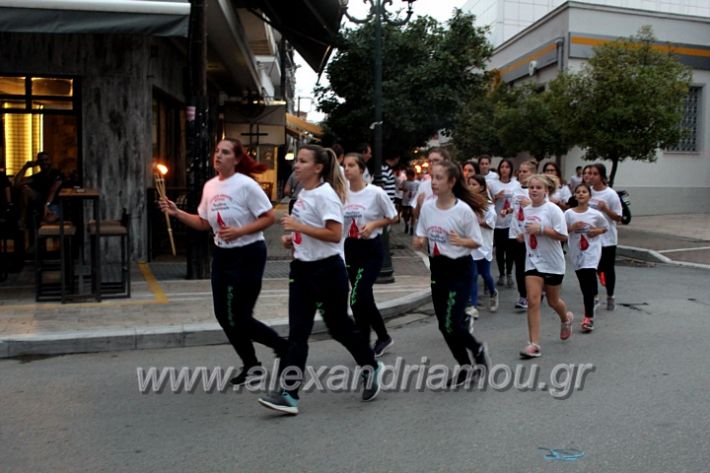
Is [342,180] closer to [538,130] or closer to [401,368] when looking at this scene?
[401,368]

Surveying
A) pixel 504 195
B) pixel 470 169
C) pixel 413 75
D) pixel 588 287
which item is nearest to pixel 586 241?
pixel 588 287

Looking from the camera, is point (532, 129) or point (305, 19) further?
point (532, 129)

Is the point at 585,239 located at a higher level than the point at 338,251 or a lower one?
lower

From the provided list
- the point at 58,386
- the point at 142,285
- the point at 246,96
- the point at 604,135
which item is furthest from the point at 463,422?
the point at 246,96

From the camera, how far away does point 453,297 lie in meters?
5.66

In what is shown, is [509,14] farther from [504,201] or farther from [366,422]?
[366,422]

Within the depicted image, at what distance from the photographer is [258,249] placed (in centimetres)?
550

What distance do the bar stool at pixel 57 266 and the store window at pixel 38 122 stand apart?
3.13 metres

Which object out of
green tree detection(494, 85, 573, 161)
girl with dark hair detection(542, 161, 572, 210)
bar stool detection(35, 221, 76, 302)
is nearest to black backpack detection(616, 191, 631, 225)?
girl with dark hair detection(542, 161, 572, 210)

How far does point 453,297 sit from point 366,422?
117cm

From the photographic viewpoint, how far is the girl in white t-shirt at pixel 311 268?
5094 mm

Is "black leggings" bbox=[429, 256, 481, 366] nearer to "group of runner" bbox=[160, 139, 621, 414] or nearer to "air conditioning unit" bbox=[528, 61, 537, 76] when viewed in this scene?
"group of runner" bbox=[160, 139, 621, 414]

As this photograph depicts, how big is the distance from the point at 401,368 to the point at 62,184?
711 centimetres

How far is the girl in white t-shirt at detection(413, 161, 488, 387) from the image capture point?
566 centimetres
